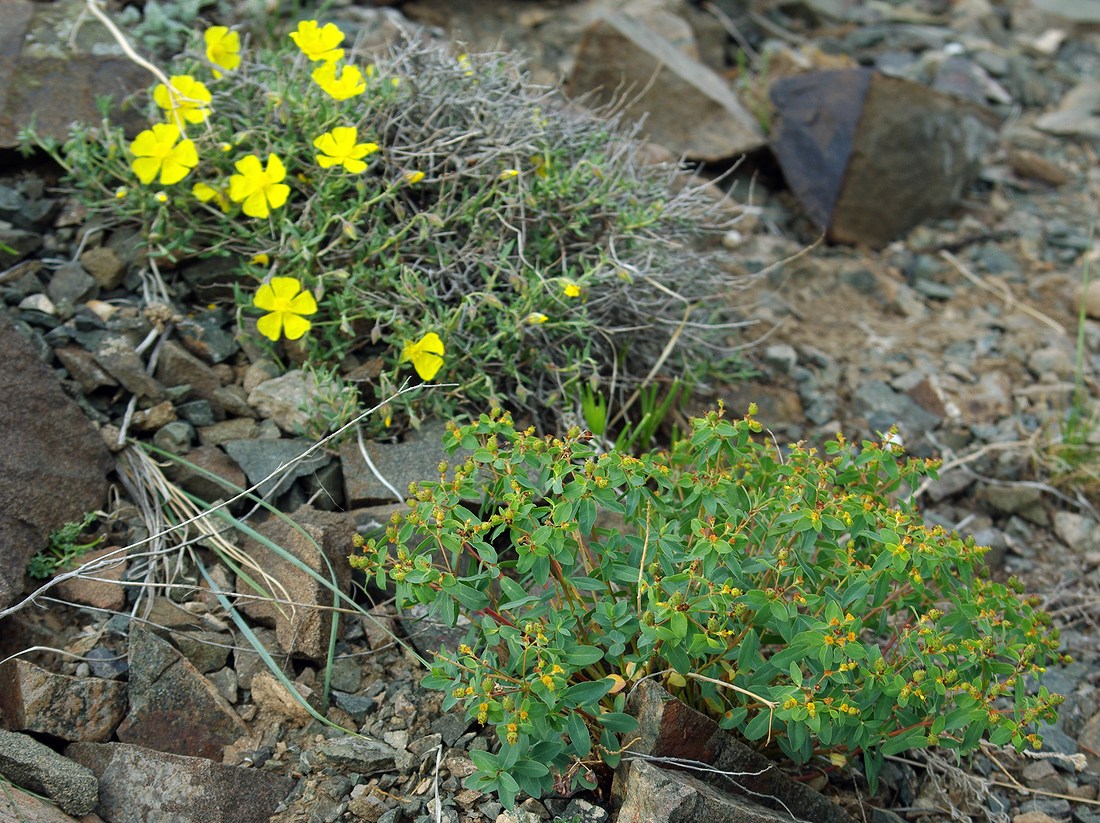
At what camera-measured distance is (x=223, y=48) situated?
2965mm

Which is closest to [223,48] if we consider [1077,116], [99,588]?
→ [99,588]

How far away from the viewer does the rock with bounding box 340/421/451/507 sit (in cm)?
259

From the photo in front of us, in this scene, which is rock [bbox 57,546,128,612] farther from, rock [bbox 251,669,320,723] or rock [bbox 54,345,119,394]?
rock [bbox 54,345,119,394]

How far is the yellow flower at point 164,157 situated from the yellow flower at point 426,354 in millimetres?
788

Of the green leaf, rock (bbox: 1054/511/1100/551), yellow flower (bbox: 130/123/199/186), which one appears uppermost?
yellow flower (bbox: 130/123/199/186)

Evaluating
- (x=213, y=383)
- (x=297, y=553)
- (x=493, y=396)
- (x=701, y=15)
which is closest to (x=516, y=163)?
(x=493, y=396)

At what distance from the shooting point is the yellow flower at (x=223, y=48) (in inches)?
115

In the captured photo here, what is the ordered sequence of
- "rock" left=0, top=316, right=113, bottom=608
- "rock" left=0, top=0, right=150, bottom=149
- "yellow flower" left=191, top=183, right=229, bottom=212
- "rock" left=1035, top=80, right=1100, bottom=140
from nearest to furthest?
"rock" left=0, top=316, right=113, bottom=608, "yellow flower" left=191, top=183, right=229, bottom=212, "rock" left=0, top=0, right=150, bottom=149, "rock" left=1035, top=80, right=1100, bottom=140

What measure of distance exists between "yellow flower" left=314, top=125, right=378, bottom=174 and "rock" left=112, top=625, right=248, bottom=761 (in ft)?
4.14

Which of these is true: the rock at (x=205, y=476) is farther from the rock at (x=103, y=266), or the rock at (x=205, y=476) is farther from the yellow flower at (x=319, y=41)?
the yellow flower at (x=319, y=41)

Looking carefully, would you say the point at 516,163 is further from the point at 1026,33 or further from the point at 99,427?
the point at 1026,33

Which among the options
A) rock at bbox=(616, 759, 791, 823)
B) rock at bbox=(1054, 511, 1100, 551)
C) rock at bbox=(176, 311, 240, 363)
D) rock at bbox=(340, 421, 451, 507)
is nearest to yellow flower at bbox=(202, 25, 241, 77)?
rock at bbox=(176, 311, 240, 363)

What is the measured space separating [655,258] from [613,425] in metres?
0.53

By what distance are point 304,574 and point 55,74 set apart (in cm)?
190
